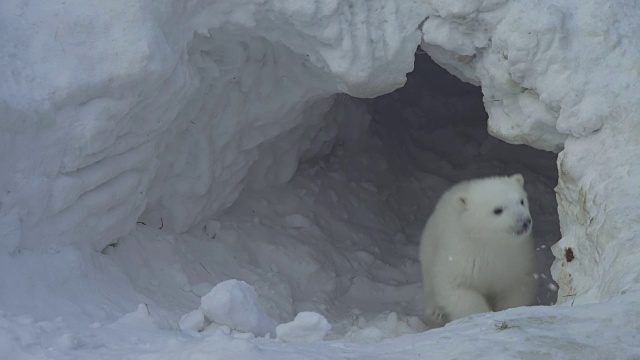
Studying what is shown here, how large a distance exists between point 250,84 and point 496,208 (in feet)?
5.97

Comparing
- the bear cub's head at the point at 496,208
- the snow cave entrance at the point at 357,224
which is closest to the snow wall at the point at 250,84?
the bear cub's head at the point at 496,208

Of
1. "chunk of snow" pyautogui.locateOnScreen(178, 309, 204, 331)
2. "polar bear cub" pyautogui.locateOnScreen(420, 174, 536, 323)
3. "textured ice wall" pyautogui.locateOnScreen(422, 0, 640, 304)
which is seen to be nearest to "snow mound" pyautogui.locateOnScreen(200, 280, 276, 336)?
"chunk of snow" pyautogui.locateOnScreen(178, 309, 204, 331)

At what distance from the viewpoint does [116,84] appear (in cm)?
407

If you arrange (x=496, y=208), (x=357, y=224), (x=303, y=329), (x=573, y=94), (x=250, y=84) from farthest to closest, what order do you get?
1. (x=357, y=224)
2. (x=250, y=84)
3. (x=496, y=208)
4. (x=573, y=94)
5. (x=303, y=329)

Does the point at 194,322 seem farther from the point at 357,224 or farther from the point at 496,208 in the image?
the point at 357,224

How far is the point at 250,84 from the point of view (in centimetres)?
534

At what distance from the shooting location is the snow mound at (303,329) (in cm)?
320

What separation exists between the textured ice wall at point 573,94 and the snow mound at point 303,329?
1.26 m

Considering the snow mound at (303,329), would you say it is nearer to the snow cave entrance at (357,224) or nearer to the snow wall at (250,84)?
the snow cave entrance at (357,224)

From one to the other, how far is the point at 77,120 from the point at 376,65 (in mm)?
1774

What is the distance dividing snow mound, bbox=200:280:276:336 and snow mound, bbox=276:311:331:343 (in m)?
0.32

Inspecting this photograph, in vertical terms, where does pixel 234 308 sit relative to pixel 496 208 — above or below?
below

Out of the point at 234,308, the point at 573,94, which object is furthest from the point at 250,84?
the point at 234,308

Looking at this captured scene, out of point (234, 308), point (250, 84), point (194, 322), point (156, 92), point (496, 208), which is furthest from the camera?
point (250, 84)
